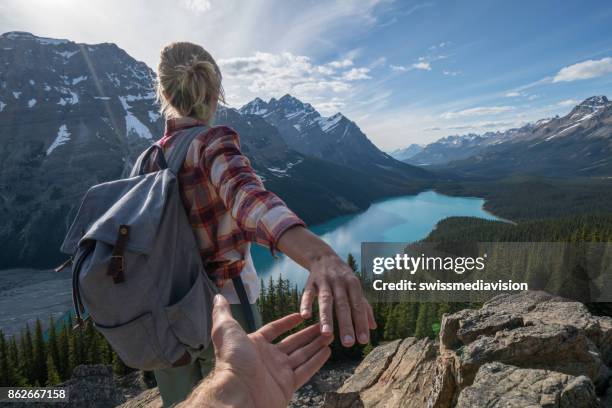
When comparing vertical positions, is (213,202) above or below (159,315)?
above

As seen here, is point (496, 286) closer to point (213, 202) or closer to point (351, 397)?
point (351, 397)

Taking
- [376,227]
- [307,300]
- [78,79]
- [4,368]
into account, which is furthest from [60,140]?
[307,300]

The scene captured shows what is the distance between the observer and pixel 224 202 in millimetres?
1581

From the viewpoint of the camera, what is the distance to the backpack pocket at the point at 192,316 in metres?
1.63

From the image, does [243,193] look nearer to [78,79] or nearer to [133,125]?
[133,125]

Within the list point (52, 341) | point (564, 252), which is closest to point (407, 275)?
point (564, 252)

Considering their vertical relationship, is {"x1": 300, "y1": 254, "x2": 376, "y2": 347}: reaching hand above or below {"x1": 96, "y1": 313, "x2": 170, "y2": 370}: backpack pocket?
above

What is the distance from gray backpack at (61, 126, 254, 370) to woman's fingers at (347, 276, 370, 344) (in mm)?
807

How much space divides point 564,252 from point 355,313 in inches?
2513

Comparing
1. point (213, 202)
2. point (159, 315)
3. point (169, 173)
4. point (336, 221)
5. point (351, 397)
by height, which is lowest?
point (336, 221)

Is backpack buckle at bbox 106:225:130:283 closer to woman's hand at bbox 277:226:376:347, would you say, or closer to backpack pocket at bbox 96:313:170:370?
backpack pocket at bbox 96:313:170:370

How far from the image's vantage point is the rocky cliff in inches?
151

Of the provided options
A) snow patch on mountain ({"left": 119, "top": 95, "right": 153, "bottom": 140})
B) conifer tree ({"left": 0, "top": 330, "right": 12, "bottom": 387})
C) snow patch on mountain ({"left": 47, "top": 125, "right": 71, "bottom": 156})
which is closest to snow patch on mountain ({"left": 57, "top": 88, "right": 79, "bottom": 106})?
snow patch on mountain ({"left": 47, "top": 125, "right": 71, "bottom": 156})

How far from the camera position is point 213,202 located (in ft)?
5.78
